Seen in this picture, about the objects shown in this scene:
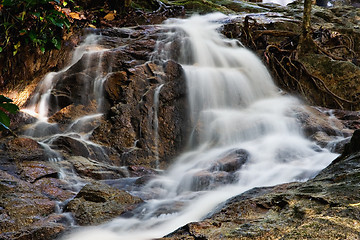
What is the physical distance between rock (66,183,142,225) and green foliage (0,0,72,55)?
12.1ft

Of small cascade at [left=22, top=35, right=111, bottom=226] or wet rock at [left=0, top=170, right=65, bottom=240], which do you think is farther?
small cascade at [left=22, top=35, right=111, bottom=226]

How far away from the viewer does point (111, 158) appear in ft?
17.2

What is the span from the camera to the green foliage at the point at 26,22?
5.75m

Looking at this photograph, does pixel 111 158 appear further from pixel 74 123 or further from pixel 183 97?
pixel 183 97

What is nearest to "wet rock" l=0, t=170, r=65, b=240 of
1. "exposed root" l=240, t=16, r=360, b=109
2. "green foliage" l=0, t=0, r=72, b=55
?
"green foliage" l=0, t=0, r=72, b=55

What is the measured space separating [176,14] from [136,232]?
36.2 feet

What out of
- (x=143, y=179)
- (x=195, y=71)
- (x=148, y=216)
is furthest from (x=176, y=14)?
(x=148, y=216)

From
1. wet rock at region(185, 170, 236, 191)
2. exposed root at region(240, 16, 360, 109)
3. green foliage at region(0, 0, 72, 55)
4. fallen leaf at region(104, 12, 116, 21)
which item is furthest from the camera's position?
fallen leaf at region(104, 12, 116, 21)

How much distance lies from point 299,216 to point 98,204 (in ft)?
6.65

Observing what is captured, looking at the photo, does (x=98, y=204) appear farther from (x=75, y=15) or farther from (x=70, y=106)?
(x=75, y=15)

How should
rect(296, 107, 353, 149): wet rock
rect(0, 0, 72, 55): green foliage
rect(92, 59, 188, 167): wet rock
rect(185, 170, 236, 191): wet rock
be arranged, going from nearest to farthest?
rect(185, 170, 236, 191): wet rock
rect(296, 107, 353, 149): wet rock
rect(92, 59, 188, 167): wet rock
rect(0, 0, 72, 55): green foliage

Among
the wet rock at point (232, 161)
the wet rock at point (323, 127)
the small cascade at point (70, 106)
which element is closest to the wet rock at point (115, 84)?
the small cascade at point (70, 106)

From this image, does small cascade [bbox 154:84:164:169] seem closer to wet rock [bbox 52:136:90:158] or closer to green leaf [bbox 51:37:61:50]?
wet rock [bbox 52:136:90:158]

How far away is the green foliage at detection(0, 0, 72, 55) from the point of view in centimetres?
575
